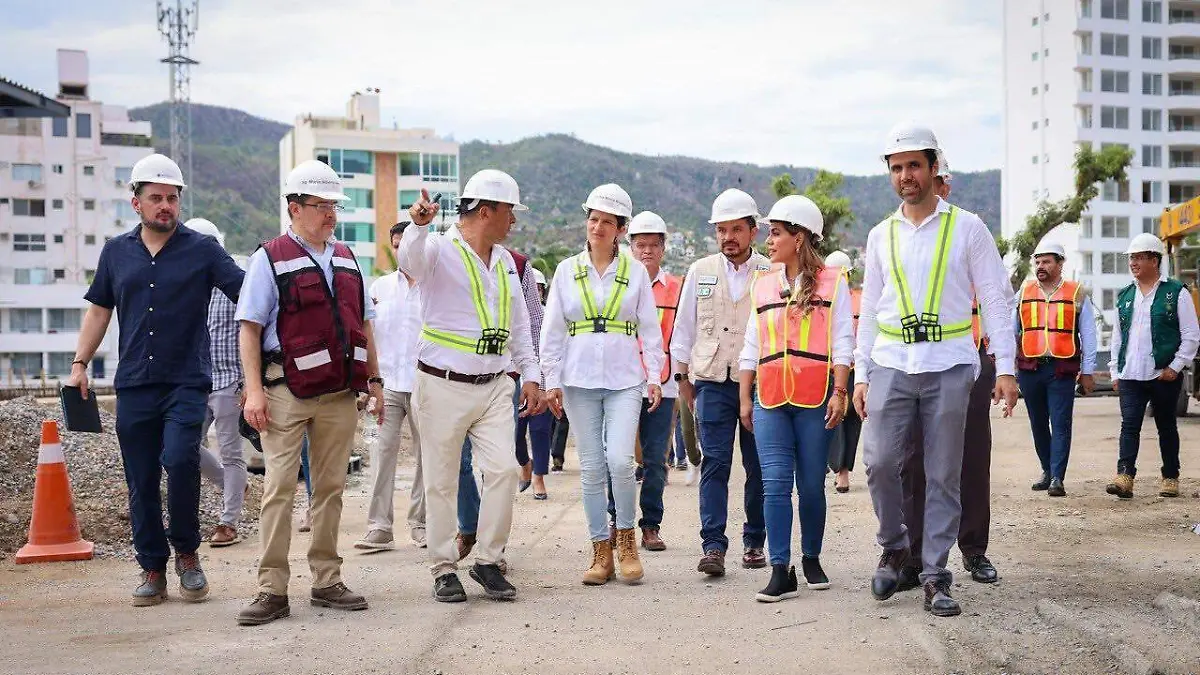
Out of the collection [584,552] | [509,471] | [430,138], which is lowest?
[584,552]

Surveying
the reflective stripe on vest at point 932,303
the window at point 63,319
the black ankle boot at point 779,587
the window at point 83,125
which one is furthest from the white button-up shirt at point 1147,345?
the window at point 83,125

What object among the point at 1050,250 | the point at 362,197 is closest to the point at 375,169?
the point at 362,197

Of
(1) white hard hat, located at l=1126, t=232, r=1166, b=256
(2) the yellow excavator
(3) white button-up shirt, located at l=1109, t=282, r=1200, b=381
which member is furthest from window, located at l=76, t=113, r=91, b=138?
(3) white button-up shirt, located at l=1109, t=282, r=1200, b=381

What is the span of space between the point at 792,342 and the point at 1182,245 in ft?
56.5

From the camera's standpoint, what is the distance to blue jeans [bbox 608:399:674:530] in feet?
30.0

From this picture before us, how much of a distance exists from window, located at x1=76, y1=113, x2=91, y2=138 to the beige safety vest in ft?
295

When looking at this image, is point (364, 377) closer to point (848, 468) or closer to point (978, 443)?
point (978, 443)

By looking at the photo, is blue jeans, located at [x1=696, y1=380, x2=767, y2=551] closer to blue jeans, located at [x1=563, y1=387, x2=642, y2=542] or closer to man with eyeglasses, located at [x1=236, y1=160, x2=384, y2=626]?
blue jeans, located at [x1=563, y1=387, x2=642, y2=542]

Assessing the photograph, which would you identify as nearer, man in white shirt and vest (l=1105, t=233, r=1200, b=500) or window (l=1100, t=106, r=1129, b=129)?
man in white shirt and vest (l=1105, t=233, r=1200, b=500)

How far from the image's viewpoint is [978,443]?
7.81 m

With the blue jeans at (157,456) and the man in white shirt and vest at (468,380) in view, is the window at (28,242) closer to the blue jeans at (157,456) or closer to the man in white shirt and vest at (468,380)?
the blue jeans at (157,456)

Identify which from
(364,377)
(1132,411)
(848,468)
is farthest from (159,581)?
(1132,411)

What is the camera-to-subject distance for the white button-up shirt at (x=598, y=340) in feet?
26.6

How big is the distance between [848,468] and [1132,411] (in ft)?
8.39
